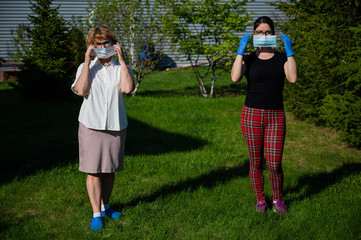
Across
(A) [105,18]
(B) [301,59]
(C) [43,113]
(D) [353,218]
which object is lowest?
(C) [43,113]

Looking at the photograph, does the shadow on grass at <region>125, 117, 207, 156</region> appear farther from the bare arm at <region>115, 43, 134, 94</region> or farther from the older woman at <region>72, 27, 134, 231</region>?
the bare arm at <region>115, 43, 134, 94</region>

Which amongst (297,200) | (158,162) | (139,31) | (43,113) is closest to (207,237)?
(297,200)

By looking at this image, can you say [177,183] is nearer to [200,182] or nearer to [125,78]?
[200,182]

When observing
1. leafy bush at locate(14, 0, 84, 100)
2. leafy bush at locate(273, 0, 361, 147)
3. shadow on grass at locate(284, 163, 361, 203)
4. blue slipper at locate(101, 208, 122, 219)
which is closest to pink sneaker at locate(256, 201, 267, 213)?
shadow on grass at locate(284, 163, 361, 203)

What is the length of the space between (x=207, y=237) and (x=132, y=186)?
148cm

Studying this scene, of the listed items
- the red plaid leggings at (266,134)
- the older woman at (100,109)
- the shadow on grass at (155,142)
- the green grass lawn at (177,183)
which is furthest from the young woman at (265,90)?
the shadow on grass at (155,142)

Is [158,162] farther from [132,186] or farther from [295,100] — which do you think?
[295,100]

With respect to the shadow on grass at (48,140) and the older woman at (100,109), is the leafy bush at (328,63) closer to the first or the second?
the shadow on grass at (48,140)

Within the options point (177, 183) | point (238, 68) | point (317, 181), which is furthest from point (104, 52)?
point (317, 181)

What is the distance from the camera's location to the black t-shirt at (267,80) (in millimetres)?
3277

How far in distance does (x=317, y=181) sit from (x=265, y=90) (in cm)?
186

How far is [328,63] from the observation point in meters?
6.62

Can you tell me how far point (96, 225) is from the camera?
127 inches

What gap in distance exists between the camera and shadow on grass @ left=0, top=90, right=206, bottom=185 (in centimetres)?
515
